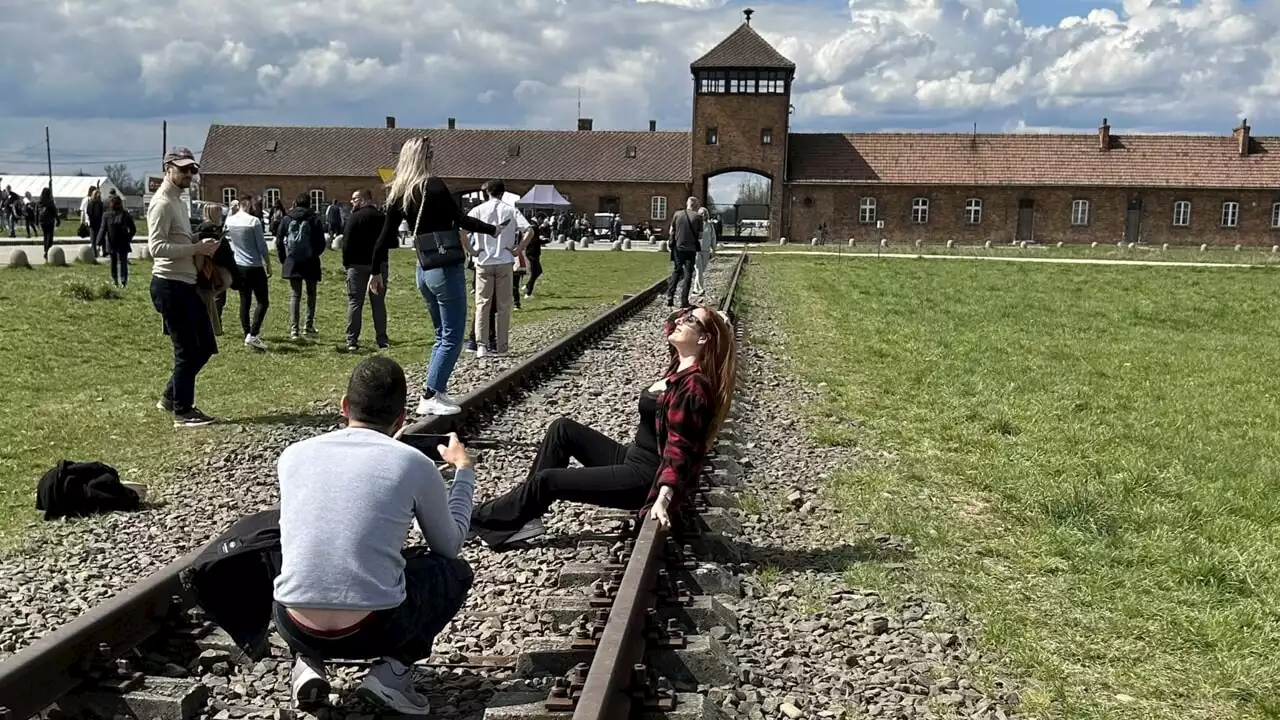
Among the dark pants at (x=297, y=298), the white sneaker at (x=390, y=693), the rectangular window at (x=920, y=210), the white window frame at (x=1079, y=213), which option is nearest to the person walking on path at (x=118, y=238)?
the dark pants at (x=297, y=298)

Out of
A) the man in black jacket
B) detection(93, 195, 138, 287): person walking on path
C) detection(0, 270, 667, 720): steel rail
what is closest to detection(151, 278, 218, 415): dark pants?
the man in black jacket

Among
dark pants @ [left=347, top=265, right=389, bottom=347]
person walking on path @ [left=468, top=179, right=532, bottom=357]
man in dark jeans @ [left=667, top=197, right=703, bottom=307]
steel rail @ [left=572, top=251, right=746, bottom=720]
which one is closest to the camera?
steel rail @ [left=572, top=251, right=746, bottom=720]

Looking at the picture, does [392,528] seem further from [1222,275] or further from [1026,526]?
[1222,275]

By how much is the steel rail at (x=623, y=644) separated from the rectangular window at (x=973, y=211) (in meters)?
62.0

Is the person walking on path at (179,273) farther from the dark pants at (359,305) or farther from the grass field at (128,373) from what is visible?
the dark pants at (359,305)

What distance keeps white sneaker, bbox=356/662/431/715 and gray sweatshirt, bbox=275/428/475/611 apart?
0.68 ft

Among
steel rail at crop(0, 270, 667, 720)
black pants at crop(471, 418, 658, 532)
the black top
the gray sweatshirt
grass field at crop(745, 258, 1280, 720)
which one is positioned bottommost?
grass field at crop(745, 258, 1280, 720)

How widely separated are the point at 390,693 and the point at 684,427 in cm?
194

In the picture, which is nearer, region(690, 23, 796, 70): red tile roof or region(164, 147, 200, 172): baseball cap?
region(164, 147, 200, 172): baseball cap

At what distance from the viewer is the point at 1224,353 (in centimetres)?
1452

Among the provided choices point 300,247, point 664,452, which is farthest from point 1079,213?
point 664,452

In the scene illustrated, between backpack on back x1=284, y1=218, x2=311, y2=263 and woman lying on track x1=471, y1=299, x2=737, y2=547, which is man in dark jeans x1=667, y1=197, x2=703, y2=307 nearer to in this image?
backpack on back x1=284, y1=218, x2=311, y2=263

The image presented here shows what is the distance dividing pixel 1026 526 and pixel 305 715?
3.97 meters

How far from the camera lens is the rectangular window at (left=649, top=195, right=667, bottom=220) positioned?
216 ft
